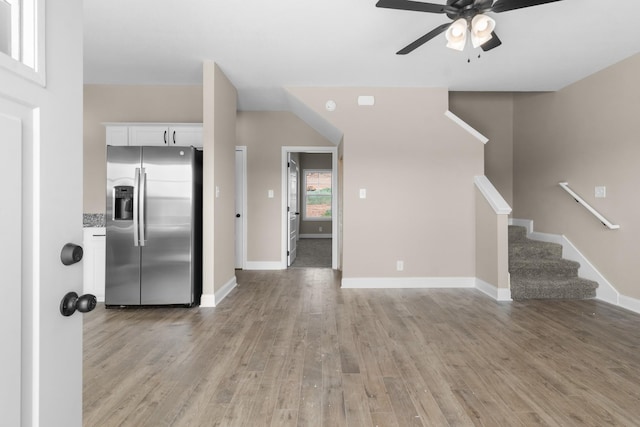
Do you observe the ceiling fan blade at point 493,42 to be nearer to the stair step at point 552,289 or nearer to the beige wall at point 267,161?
the stair step at point 552,289

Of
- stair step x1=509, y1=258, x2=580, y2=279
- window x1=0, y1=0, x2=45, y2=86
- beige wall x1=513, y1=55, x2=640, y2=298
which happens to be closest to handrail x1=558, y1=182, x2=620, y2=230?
beige wall x1=513, y1=55, x2=640, y2=298

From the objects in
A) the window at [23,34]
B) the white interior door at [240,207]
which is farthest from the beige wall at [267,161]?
the window at [23,34]

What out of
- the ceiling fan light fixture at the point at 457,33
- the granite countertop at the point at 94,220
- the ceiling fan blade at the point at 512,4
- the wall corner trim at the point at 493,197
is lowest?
the granite countertop at the point at 94,220

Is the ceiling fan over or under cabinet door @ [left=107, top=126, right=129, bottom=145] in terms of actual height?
over

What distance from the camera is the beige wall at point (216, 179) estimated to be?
3654 mm

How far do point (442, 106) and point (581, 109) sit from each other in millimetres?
1583

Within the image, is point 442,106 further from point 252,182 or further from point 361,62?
point 252,182

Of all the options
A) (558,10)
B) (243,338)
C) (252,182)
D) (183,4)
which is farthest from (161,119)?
(558,10)

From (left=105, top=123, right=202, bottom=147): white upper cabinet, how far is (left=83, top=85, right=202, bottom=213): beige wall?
27 cm

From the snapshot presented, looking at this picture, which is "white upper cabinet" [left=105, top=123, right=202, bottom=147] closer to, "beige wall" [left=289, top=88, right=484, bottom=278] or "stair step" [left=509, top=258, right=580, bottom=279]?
"beige wall" [left=289, top=88, right=484, bottom=278]

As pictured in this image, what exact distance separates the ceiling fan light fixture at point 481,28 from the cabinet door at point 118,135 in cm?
407

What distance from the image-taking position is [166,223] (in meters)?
3.55

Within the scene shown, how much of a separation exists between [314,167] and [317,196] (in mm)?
901

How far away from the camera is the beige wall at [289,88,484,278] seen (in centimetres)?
450
